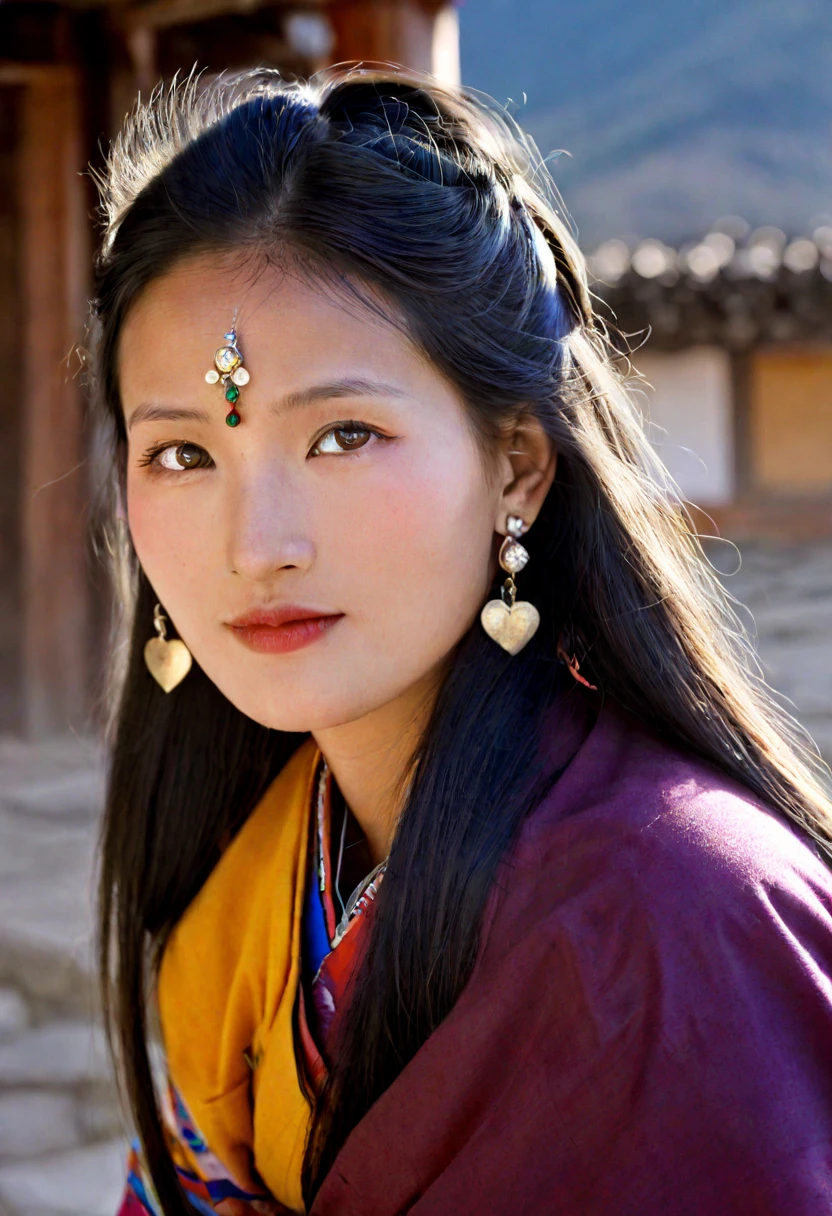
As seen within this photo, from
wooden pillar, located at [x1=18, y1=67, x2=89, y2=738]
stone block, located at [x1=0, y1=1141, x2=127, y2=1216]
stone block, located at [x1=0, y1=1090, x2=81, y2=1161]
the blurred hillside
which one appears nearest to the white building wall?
wooden pillar, located at [x1=18, y1=67, x2=89, y2=738]

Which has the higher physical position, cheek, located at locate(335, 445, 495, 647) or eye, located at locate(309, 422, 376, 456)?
eye, located at locate(309, 422, 376, 456)

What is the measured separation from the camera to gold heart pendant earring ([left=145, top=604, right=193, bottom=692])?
1.82 meters

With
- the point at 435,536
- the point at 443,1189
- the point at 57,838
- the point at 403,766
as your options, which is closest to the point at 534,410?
the point at 435,536

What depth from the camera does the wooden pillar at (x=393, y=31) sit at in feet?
14.0

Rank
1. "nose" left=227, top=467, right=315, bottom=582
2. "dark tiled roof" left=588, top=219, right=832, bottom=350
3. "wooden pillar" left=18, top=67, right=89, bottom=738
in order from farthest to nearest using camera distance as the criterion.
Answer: "dark tiled roof" left=588, top=219, right=832, bottom=350 < "wooden pillar" left=18, top=67, right=89, bottom=738 < "nose" left=227, top=467, right=315, bottom=582

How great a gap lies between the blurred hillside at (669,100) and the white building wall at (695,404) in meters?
13.1

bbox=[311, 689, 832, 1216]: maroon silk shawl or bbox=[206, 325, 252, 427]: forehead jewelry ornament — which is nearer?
bbox=[311, 689, 832, 1216]: maroon silk shawl

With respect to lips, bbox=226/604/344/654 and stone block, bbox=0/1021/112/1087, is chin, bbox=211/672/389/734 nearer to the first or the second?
lips, bbox=226/604/344/654

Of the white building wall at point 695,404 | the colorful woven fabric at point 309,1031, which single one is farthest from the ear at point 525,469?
the white building wall at point 695,404

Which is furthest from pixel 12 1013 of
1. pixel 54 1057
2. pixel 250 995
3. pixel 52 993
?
pixel 250 995

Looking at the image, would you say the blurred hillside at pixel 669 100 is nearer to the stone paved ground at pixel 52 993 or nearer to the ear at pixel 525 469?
the stone paved ground at pixel 52 993

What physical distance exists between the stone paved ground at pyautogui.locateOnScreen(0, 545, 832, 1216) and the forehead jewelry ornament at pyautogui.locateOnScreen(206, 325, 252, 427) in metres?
1.55

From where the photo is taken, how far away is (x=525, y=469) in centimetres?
156

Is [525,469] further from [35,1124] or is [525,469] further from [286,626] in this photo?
[35,1124]
